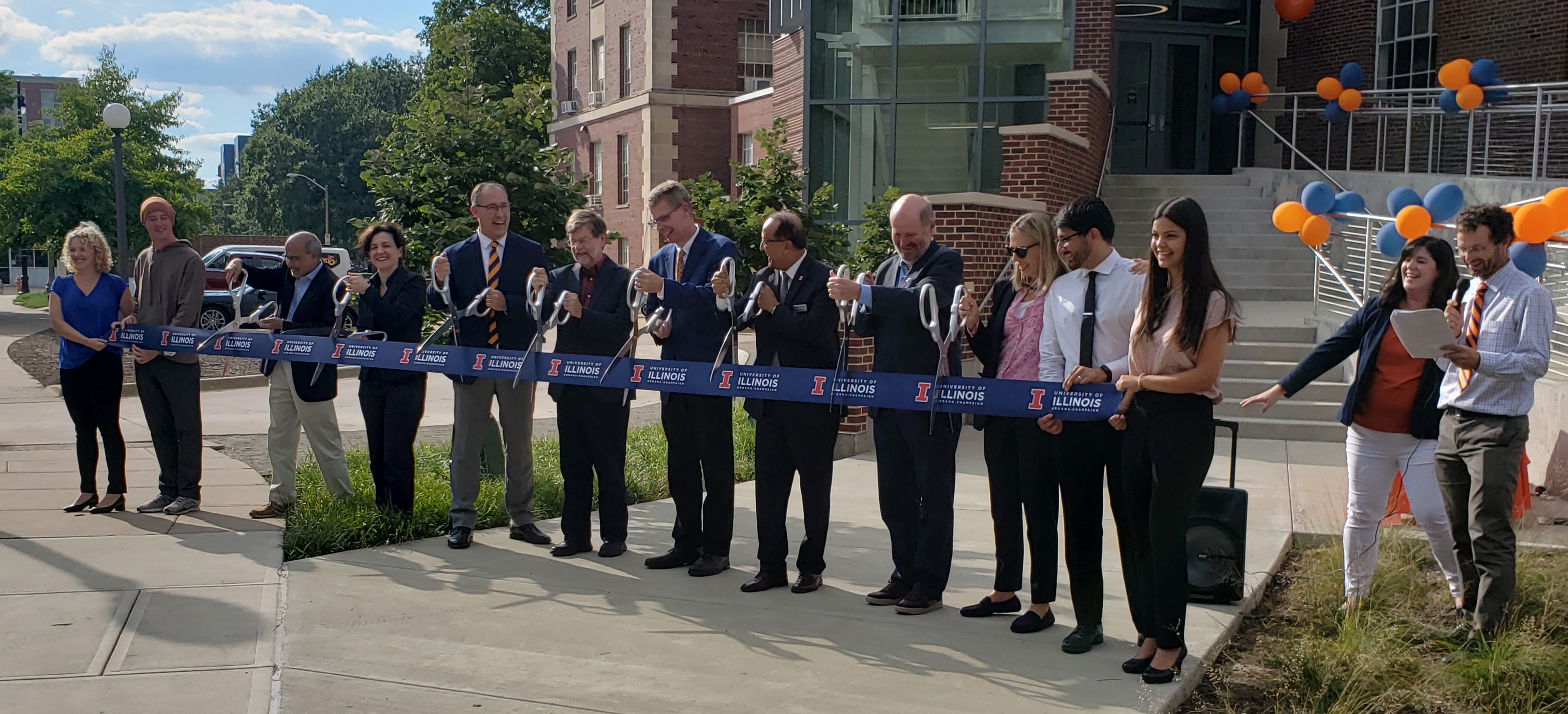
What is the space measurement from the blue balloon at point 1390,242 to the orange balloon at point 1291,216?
5.80 ft

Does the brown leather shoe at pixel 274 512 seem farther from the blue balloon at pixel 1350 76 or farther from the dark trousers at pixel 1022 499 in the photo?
the blue balloon at pixel 1350 76

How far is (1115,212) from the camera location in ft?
57.9

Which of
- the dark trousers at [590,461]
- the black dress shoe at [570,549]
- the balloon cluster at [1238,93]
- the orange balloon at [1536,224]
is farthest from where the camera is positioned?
the balloon cluster at [1238,93]

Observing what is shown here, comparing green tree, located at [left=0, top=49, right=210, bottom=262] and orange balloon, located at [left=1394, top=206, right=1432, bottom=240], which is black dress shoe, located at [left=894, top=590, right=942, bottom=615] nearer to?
orange balloon, located at [left=1394, top=206, right=1432, bottom=240]

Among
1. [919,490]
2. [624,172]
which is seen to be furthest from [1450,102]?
[624,172]

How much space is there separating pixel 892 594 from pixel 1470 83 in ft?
42.8

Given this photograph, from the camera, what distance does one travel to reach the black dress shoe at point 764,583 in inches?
251

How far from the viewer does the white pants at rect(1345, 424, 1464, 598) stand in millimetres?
5578

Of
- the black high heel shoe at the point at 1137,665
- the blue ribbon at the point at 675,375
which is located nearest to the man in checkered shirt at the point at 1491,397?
the black high heel shoe at the point at 1137,665

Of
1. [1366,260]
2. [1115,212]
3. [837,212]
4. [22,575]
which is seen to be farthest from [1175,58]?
[22,575]

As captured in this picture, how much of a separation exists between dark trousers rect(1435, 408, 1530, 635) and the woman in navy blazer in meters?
0.20

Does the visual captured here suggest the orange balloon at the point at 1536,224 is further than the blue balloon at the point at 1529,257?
No

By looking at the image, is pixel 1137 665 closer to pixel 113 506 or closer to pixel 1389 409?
pixel 1389 409

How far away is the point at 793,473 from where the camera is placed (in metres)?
6.46
